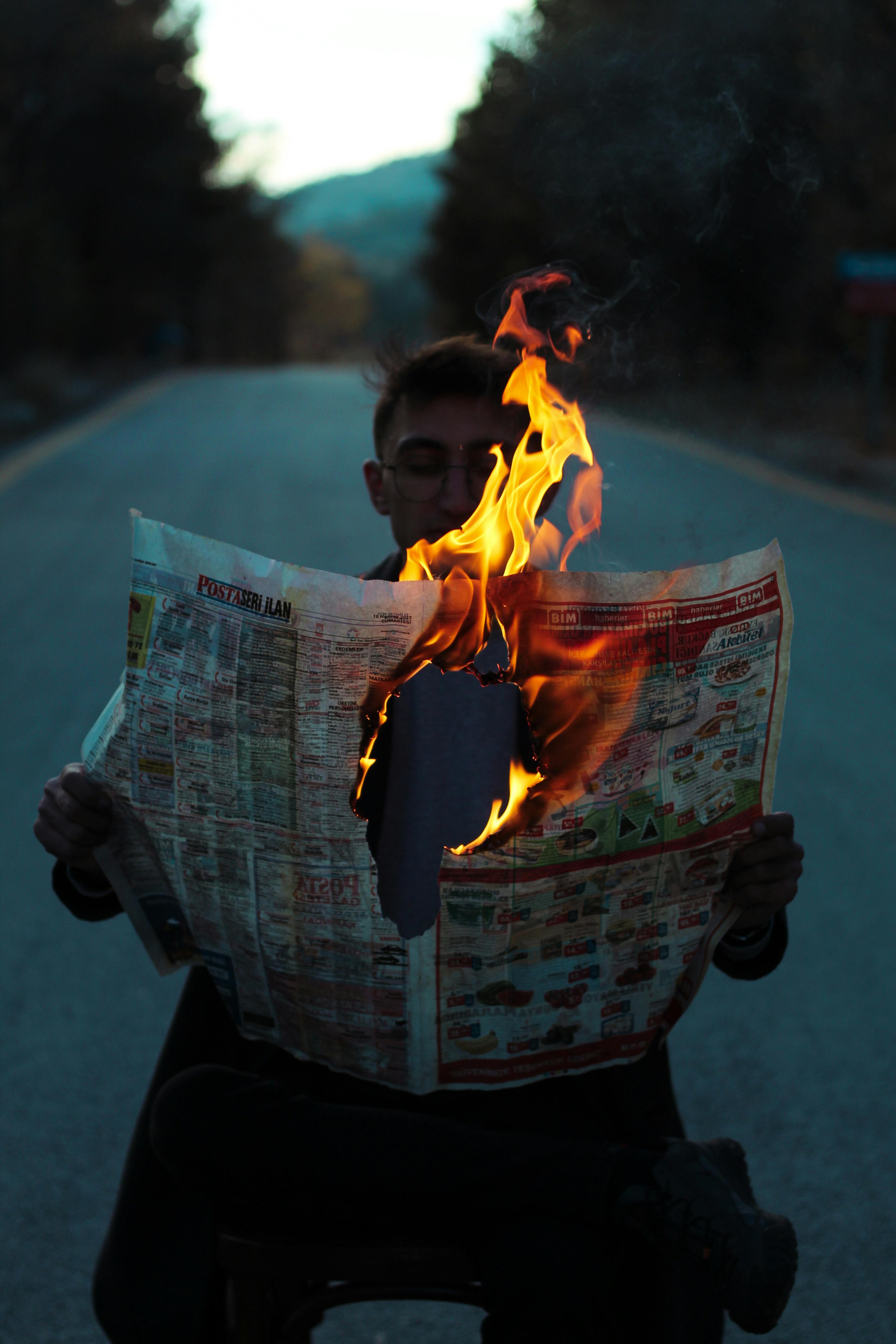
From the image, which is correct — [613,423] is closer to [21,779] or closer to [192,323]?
[21,779]

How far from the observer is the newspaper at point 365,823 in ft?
4.17

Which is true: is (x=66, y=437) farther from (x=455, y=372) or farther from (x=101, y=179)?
(x=101, y=179)

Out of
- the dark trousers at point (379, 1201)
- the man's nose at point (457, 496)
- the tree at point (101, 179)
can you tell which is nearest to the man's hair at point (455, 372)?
the man's nose at point (457, 496)

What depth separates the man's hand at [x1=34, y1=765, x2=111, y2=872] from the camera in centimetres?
134

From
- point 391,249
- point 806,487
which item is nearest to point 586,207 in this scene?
point 806,487

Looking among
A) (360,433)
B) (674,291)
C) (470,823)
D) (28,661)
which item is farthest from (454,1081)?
(360,433)

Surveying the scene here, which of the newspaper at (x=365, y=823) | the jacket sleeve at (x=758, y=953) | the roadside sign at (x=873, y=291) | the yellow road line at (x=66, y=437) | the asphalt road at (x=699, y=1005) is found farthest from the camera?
the yellow road line at (x=66, y=437)

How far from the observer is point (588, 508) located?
1597mm

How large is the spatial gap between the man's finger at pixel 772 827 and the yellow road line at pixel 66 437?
9621 millimetres

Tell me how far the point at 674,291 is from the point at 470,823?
0.81 meters

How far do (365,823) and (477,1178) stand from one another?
0.39 meters

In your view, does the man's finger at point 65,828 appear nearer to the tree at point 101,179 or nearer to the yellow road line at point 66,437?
the yellow road line at point 66,437

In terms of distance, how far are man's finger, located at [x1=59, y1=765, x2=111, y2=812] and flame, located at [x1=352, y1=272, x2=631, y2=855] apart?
0.26 m

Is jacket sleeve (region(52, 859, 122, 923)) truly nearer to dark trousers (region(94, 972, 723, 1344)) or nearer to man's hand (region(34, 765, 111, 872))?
man's hand (region(34, 765, 111, 872))
